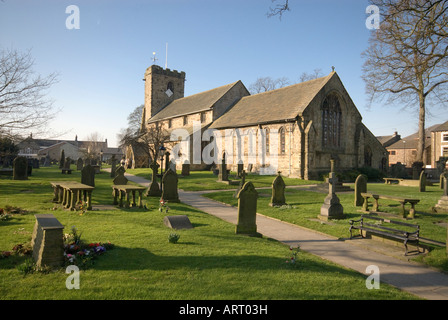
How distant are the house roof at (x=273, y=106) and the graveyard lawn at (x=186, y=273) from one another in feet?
70.8

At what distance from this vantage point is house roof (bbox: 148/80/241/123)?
39469mm

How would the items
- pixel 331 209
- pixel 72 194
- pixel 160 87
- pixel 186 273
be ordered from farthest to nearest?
pixel 160 87, pixel 331 209, pixel 72 194, pixel 186 273

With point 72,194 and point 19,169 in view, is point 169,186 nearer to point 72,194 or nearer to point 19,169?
point 72,194

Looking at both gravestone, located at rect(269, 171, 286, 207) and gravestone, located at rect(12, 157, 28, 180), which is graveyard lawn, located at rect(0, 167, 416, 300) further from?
gravestone, located at rect(12, 157, 28, 180)

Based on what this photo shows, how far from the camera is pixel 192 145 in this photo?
118 ft

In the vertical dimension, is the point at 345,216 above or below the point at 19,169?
below

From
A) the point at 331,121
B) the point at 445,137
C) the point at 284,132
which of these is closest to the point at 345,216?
the point at 284,132

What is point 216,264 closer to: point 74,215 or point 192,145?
point 74,215

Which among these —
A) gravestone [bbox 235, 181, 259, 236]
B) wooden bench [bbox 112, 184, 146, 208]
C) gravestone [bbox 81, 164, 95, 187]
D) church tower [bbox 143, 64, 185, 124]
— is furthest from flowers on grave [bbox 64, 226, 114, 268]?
church tower [bbox 143, 64, 185, 124]

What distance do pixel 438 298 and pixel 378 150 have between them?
3180cm

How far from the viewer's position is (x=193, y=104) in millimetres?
43312

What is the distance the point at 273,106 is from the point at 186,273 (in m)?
27.5

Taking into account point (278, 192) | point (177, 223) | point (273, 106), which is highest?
point (273, 106)
